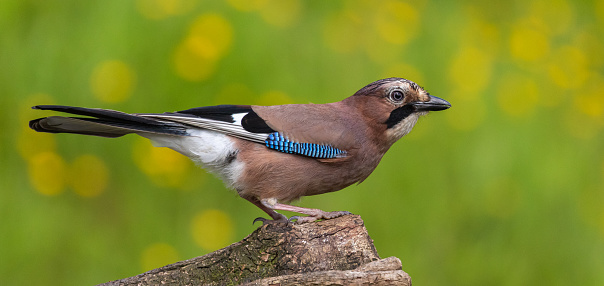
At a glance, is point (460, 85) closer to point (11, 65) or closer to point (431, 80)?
point (431, 80)

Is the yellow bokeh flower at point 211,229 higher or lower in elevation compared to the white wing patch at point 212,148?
lower

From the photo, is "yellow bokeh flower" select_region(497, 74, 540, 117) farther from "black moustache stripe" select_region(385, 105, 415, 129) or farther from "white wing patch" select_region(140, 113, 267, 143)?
"white wing patch" select_region(140, 113, 267, 143)

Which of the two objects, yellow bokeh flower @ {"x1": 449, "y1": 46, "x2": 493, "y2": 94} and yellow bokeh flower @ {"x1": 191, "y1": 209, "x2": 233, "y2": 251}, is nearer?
yellow bokeh flower @ {"x1": 191, "y1": 209, "x2": 233, "y2": 251}

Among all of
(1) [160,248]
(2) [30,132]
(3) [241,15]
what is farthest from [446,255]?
(2) [30,132]

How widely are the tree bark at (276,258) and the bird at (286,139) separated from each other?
56cm

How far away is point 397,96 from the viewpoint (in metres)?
5.09

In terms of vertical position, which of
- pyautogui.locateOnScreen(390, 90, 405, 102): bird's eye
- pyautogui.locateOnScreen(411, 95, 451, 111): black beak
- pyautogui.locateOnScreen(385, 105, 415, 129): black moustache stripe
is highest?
pyautogui.locateOnScreen(390, 90, 405, 102): bird's eye

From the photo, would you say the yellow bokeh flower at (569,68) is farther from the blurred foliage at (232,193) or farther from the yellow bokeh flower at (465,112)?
the yellow bokeh flower at (465,112)

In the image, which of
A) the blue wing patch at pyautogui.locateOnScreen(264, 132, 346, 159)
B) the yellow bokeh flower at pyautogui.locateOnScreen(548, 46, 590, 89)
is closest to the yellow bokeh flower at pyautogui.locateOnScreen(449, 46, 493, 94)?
the yellow bokeh flower at pyautogui.locateOnScreen(548, 46, 590, 89)

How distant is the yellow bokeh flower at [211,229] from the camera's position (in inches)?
251

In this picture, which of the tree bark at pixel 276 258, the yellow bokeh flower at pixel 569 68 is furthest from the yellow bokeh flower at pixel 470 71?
the tree bark at pixel 276 258

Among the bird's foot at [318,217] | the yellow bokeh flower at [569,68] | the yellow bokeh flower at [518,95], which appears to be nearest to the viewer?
the bird's foot at [318,217]

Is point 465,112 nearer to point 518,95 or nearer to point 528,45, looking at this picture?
point 518,95

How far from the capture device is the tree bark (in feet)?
13.1
